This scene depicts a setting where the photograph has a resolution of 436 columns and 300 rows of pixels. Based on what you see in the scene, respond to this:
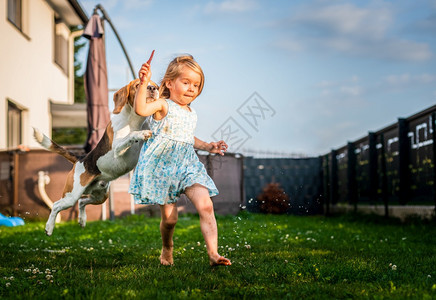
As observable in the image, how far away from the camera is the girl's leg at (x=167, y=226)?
11.6 feet

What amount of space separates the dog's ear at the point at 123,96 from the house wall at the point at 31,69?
7.53m

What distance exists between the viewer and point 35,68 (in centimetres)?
1295

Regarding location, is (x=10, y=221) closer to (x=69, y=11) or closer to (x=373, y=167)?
(x=373, y=167)

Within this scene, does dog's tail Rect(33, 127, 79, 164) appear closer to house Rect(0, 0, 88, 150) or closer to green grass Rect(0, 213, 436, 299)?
green grass Rect(0, 213, 436, 299)

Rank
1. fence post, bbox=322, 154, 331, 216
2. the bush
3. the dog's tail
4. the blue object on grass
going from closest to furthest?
the dog's tail
the blue object on grass
the bush
fence post, bbox=322, 154, 331, 216

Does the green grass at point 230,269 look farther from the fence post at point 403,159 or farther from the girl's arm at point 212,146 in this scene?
the fence post at point 403,159

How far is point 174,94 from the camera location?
136 inches

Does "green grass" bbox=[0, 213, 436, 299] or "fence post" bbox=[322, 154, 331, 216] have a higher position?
"fence post" bbox=[322, 154, 331, 216]

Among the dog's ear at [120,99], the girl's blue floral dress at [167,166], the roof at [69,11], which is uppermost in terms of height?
the roof at [69,11]

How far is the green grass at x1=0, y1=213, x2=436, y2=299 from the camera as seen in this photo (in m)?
2.57

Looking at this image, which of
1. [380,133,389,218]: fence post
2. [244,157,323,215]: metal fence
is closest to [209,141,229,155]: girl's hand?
[380,133,389,218]: fence post

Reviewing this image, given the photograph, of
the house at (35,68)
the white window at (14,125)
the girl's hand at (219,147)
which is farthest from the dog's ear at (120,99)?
the white window at (14,125)

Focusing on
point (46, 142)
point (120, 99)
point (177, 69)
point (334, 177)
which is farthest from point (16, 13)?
point (177, 69)

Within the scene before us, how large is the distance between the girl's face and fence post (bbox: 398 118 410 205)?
20.4ft
